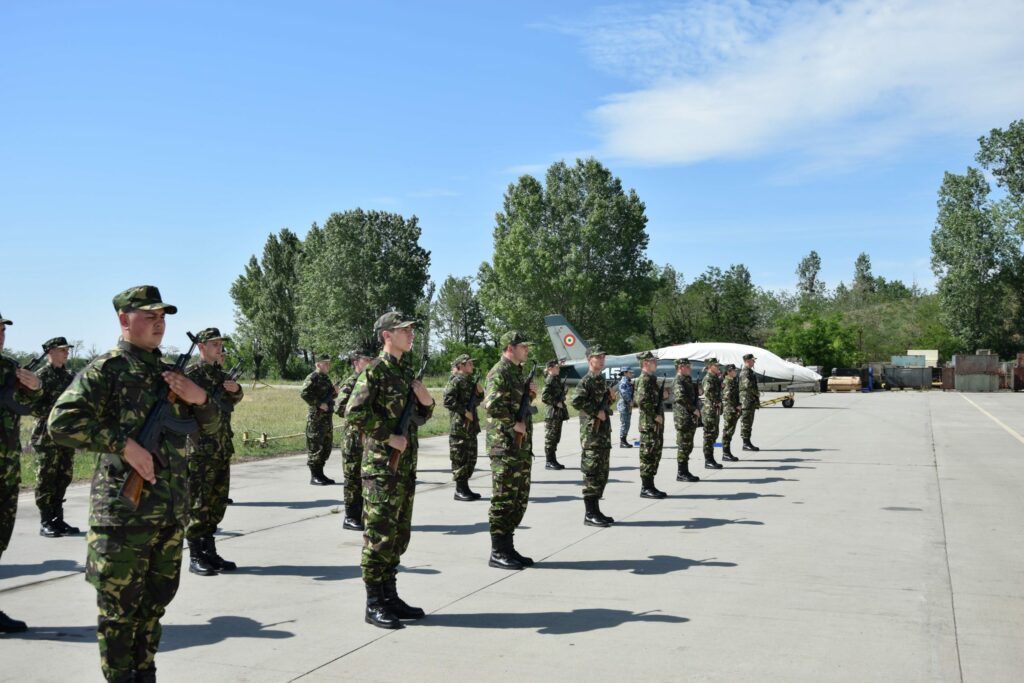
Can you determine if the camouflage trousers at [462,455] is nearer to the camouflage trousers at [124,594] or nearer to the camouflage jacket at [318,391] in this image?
the camouflage jacket at [318,391]

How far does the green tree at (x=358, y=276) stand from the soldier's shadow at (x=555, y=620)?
6758cm

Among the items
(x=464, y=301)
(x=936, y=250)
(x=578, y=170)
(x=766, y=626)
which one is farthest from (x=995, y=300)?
(x=766, y=626)

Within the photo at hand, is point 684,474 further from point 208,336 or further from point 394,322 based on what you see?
Answer: point 394,322

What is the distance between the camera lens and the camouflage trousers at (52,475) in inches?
367

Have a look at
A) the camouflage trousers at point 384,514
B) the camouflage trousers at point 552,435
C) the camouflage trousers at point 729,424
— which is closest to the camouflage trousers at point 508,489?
the camouflage trousers at point 384,514

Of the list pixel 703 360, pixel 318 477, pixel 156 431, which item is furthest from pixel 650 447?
pixel 703 360

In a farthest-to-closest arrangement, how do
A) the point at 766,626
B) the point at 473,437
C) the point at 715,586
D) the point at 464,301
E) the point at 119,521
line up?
1. the point at 464,301
2. the point at 473,437
3. the point at 715,586
4. the point at 766,626
5. the point at 119,521

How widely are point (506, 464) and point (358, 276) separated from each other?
68.9 m

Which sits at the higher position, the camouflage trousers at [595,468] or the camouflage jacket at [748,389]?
the camouflage jacket at [748,389]

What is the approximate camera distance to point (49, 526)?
30.9 feet

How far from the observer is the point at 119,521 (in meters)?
4.18

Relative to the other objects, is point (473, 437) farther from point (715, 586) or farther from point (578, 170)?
point (578, 170)

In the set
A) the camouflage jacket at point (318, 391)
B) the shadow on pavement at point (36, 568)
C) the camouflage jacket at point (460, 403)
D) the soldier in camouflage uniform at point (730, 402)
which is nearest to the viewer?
the shadow on pavement at point (36, 568)

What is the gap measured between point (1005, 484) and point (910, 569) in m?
6.73
